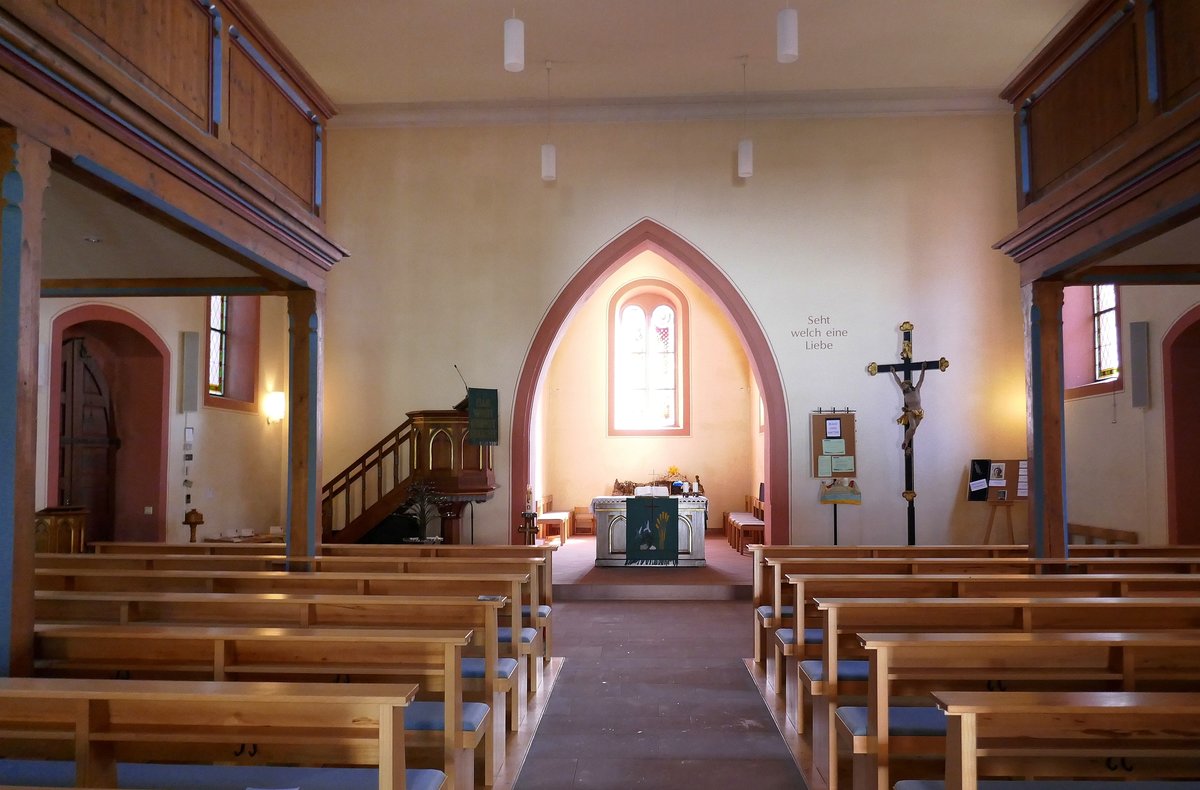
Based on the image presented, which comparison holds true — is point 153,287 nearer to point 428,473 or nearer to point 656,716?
point 428,473

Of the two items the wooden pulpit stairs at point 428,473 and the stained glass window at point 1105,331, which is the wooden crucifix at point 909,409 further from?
the wooden pulpit stairs at point 428,473

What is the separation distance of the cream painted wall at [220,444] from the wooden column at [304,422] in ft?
8.91

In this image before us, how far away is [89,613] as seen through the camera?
3768 mm

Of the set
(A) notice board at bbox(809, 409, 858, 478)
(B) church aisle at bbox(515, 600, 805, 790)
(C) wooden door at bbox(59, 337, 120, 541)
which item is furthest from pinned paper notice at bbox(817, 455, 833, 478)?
(C) wooden door at bbox(59, 337, 120, 541)

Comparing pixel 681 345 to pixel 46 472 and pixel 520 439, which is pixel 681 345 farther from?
pixel 46 472

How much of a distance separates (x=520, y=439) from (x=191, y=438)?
324 centimetres

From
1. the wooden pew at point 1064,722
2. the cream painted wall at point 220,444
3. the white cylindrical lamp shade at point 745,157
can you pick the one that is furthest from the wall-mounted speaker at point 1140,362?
the cream painted wall at point 220,444

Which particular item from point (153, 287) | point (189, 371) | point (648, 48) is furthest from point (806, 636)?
point (189, 371)

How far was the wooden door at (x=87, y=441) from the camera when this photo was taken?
7.73 metres

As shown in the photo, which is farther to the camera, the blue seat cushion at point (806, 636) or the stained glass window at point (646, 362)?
the stained glass window at point (646, 362)

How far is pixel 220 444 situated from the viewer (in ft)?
29.5

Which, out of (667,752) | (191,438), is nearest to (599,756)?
(667,752)

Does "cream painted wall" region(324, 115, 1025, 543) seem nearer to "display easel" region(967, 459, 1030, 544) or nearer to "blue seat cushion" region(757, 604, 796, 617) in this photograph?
"display easel" region(967, 459, 1030, 544)

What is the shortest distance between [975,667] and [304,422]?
4252 mm
